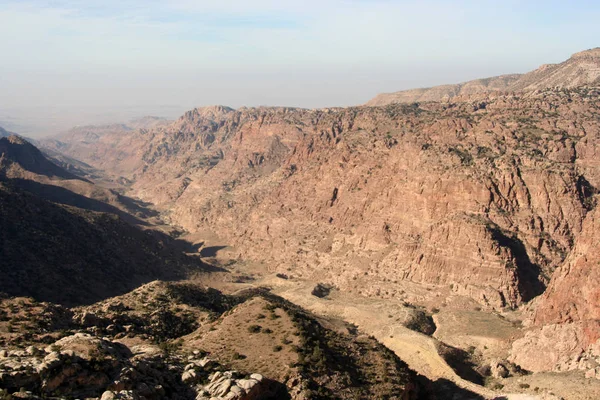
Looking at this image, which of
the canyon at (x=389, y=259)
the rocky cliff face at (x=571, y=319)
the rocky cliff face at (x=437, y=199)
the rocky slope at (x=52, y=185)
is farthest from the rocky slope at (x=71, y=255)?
the rocky cliff face at (x=571, y=319)

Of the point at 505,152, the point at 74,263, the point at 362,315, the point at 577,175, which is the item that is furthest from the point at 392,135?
the point at 74,263

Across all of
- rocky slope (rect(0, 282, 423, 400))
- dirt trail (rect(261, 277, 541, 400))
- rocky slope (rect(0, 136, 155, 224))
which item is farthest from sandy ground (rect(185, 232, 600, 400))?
rocky slope (rect(0, 136, 155, 224))

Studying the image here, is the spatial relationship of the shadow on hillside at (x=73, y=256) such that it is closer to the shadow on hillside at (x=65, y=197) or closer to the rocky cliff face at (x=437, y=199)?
the rocky cliff face at (x=437, y=199)

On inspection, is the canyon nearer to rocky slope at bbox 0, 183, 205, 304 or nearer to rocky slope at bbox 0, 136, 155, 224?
rocky slope at bbox 0, 183, 205, 304

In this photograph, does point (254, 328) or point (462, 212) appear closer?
point (254, 328)

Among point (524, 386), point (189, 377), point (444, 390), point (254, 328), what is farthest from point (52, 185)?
point (524, 386)

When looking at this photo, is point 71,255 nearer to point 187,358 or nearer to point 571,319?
point 187,358
